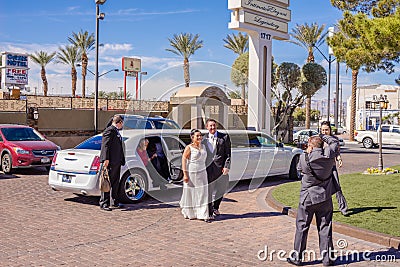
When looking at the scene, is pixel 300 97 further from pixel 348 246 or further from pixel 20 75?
pixel 348 246

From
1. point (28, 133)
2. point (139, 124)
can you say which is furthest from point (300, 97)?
point (28, 133)

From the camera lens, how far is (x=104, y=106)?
92.2ft

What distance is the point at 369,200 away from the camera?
972 centimetres

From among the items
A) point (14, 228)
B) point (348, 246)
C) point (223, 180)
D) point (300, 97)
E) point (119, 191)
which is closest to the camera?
point (348, 246)

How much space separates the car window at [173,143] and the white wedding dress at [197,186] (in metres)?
1.97

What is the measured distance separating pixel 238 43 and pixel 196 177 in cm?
3720

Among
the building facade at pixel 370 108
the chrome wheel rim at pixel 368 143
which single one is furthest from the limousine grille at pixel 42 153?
the building facade at pixel 370 108

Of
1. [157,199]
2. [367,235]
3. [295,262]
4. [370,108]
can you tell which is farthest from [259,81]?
[370,108]

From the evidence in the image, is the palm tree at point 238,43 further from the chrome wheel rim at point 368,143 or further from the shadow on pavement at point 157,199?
the shadow on pavement at point 157,199

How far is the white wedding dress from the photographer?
8.45 metres

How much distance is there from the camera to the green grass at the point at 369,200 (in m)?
7.83

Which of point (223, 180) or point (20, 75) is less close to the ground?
point (20, 75)

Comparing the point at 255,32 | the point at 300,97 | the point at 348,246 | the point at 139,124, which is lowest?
the point at 348,246

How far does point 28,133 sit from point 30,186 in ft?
14.8
